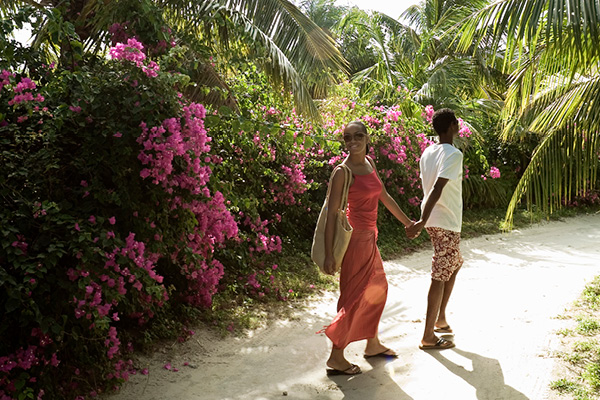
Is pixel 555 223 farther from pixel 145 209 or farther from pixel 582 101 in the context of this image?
pixel 145 209

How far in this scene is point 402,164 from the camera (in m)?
11.6

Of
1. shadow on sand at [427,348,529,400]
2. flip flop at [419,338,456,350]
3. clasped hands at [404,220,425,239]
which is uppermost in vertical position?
clasped hands at [404,220,425,239]

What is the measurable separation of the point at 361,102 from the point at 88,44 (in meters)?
5.64

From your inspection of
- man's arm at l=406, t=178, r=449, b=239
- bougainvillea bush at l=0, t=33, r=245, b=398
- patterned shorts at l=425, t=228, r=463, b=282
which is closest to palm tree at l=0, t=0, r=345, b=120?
bougainvillea bush at l=0, t=33, r=245, b=398

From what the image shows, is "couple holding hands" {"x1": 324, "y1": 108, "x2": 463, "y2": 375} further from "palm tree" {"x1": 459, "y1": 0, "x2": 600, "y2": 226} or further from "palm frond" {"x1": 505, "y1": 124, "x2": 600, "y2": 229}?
"palm frond" {"x1": 505, "y1": 124, "x2": 600, "y2": 229}

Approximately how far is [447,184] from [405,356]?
1.44m

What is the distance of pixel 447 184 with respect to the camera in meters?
5.12

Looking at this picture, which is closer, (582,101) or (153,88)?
(153,88)

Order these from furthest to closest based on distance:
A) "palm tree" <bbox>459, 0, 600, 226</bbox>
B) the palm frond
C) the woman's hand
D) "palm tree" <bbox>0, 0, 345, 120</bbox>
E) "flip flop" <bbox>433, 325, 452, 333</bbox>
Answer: "palm tree" <bbox>0, 0, 345, 120</bbox> < the palm frond < "palm tree" <bbox>459, 0, 600, 226</bbox> < "flip flop" <bbox>433, 325, 452, 333</bbox> < the woman's hand

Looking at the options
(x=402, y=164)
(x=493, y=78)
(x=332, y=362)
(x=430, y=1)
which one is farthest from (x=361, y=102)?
(x=430, y=1)

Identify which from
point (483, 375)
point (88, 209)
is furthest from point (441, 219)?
point (88, 209)

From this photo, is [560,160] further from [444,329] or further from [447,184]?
[444,329]

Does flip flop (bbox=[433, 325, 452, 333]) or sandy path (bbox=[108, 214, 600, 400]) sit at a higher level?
flip flop (bbox=[433, 325, 452, 333])

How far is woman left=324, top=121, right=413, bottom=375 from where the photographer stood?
463 cm
